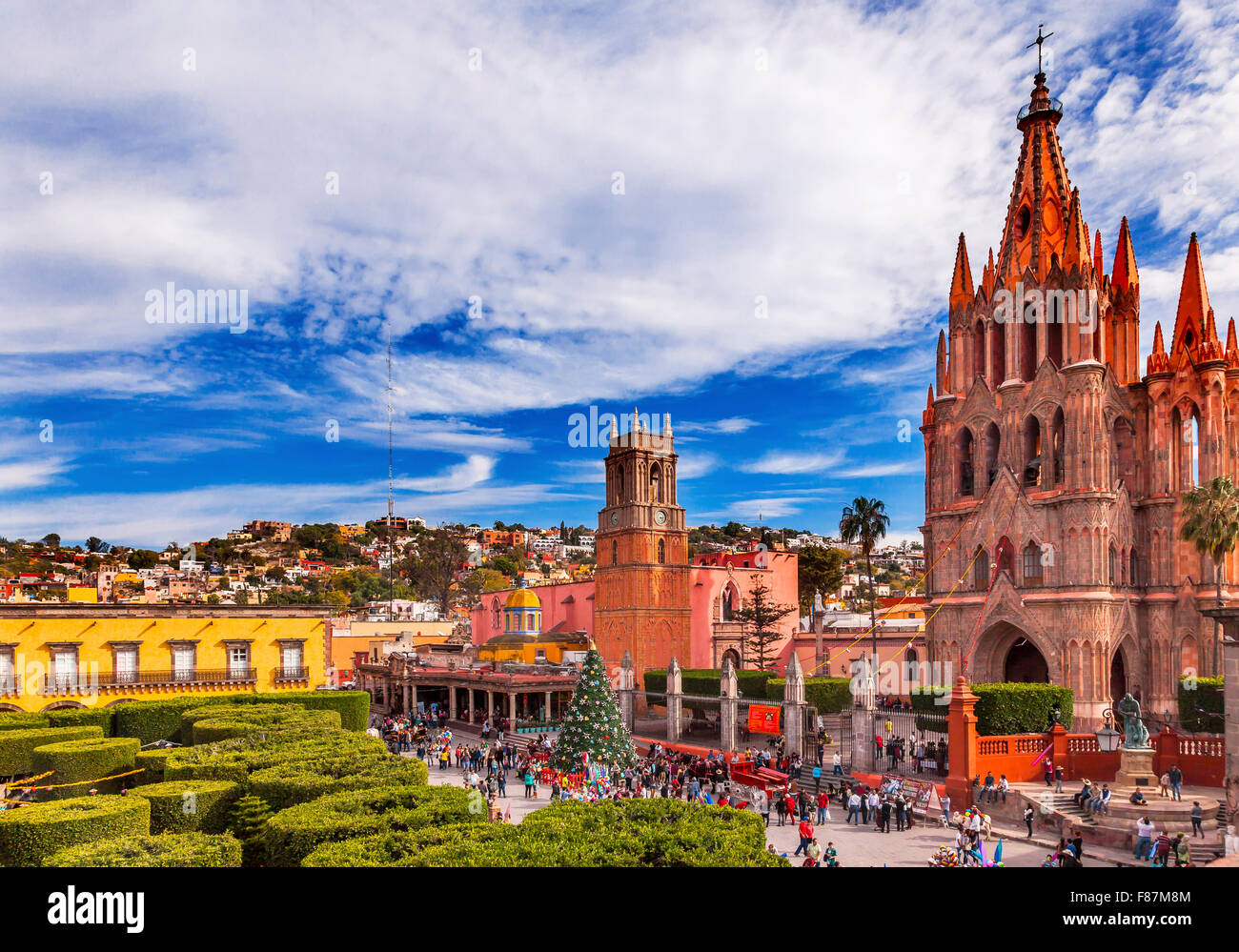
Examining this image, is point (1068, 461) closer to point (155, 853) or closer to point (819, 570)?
point (155, 853)

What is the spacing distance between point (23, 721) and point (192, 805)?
17.7m

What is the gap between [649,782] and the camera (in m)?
30.9

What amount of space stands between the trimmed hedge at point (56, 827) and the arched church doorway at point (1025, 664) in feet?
124

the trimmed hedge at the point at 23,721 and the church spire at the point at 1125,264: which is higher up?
the church spire at the point at 1125,264

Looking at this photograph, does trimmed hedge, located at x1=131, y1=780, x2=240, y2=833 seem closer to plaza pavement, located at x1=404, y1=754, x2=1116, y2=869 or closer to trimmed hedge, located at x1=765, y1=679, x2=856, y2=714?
plaza pavement, located at x1=404, y1=754, x2=1116, y2=869

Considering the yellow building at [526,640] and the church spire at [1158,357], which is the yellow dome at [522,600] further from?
the church spire at [1158,357]

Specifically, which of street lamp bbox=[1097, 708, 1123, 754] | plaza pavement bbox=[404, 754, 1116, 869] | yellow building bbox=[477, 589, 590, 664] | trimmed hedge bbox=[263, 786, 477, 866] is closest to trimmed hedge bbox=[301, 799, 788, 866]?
Answer: trimmed hedge bbox=[263, 786, 477, 866]

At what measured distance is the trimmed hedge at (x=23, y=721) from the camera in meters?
30.5

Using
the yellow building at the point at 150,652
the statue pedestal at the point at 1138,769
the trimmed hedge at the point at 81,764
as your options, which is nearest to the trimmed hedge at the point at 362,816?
the trimmed hedge at the point at 81,764

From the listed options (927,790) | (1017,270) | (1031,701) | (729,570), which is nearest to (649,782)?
(927,790)

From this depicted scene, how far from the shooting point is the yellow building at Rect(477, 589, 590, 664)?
2452 inches

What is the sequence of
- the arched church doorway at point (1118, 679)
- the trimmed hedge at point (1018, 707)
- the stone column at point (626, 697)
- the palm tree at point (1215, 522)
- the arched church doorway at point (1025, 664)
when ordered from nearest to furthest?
1. the trimmed hedge at point (1018, 707)
2. the palm tree at point (1215, 522)
3. the arched church doorway at point (1118, 679)
4. the arched church doorway at point (1025, 664)
5. the stone column at point (626, 697)
